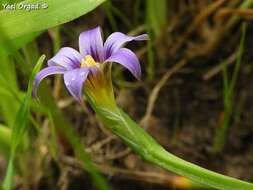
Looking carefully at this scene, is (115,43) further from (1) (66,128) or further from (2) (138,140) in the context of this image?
(1) (66,128)

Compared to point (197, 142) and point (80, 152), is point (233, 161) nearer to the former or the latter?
point (197, 142)

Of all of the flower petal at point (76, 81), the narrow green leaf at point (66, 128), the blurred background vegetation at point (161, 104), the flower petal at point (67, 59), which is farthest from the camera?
the blurred background vegetation at point (161, 104)

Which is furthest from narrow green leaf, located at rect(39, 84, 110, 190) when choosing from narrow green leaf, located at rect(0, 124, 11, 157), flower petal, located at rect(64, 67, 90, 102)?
flower petal, located at rect(64, 67, 90, 102)

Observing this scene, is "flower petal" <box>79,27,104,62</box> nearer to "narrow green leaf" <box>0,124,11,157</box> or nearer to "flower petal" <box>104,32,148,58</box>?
"flower petal" <box>104,32,148,58</box>

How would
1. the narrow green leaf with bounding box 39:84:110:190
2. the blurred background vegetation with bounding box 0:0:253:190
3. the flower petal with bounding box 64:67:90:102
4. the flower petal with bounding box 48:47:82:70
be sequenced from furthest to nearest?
the blurred background vegetation with bounding box 0:0:253:190 < the narrow green leaf with bounding box 39:84:110:190 < the flower petal with bounding box 48:47:82:70 < the flower petal with bounding box 64:67:90:102

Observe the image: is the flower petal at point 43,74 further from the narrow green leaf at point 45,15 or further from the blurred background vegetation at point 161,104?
the blurred background vegetation at point 161,104

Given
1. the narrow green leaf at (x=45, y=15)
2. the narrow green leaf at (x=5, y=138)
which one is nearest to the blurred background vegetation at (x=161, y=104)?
the narrow green leaf at (x=5, y=138)

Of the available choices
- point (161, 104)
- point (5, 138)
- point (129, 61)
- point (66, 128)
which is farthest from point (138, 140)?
point (161, 104)
